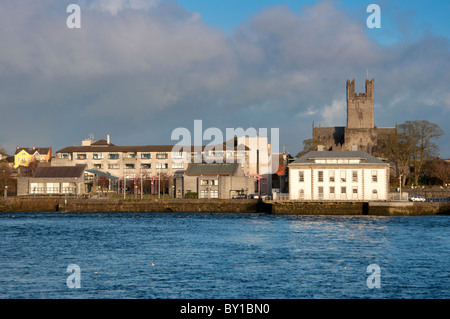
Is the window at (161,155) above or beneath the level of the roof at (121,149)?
beneath

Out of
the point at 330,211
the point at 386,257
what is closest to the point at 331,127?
the point at 330,211

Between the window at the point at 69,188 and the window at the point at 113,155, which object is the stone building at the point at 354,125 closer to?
the window at the point at 113,155

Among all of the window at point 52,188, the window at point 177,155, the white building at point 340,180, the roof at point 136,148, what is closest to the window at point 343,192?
the white building at point 340,180

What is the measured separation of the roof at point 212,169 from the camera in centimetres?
11294

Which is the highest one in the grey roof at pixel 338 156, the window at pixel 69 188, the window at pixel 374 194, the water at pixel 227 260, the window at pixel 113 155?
the window at pixel 113 155

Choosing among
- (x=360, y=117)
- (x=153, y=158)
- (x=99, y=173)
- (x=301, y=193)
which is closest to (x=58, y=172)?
(x=99, y=173)

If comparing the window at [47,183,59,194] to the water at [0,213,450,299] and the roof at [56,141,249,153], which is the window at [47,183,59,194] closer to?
the roof at [56,141,249,153]

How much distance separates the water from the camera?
3200 cm

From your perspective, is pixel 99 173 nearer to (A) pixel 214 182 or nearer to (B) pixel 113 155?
(B) pixel 113 155

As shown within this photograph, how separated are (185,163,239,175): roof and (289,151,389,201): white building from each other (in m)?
24.0

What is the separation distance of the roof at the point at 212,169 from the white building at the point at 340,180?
2399cm

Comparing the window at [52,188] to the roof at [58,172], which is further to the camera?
the roof at [58,172]
